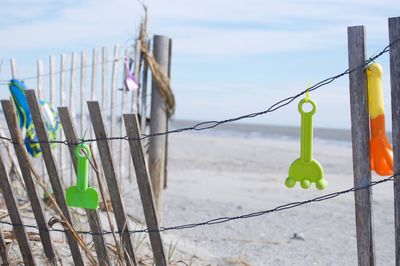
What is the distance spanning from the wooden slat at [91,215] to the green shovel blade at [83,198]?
4.4 inches

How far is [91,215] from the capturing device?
3.26 meters

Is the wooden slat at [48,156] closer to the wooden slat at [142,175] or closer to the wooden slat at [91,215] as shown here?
the wooden slat at [91,215]

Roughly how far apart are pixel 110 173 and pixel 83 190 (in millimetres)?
162

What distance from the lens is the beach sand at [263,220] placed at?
549 cm

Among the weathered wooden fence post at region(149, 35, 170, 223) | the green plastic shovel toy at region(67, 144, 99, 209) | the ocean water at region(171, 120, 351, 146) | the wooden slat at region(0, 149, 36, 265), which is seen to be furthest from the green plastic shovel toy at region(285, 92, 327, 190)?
the ocean water at region(171, 120, 351, 146)

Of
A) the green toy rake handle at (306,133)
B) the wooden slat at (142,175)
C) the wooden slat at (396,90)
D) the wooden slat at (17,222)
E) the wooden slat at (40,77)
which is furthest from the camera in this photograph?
the wooden slat at (40,77)

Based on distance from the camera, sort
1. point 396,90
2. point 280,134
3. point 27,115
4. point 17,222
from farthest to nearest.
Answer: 1. point 280,134
2. point 27,115
3. point 17,222
4. point 396,90

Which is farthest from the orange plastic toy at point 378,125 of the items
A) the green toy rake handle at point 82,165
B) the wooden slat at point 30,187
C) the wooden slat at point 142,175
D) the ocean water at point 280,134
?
the ocean water at point 280,134

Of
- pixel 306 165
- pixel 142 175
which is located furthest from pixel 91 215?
pixel 306 165

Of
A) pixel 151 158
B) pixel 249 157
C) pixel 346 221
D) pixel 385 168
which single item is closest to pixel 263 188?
pixel 346 221

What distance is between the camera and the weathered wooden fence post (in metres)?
5.79

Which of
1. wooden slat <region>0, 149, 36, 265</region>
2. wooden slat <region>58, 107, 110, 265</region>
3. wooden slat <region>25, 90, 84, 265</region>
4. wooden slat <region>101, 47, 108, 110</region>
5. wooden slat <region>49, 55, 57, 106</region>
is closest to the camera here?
wooden slat <region>58, 107, 110, 265</region>

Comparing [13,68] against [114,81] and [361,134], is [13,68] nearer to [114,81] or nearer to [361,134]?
[114,81]

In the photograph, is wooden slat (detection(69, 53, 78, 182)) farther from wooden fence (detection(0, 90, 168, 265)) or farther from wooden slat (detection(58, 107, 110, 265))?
wooden slat (detection(58, 107, 110, 265))
